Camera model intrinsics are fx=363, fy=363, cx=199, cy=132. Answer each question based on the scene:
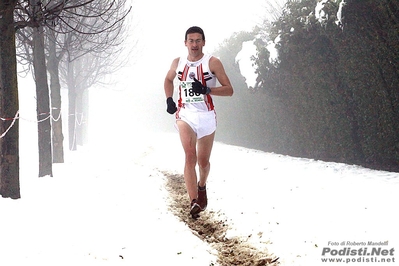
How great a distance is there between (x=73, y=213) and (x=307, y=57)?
675cm

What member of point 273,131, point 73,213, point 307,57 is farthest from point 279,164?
Result: point 73,213

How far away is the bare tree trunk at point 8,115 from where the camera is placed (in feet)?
16.6

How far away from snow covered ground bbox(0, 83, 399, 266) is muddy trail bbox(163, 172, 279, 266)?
0.34 feet

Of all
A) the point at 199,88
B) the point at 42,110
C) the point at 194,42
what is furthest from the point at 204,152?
the point at 42,110

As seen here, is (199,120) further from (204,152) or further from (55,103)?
(55,103)

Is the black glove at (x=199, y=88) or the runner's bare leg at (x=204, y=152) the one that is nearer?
the black glove at (x=199, y=88)

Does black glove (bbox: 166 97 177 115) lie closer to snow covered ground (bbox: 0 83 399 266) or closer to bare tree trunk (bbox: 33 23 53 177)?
snow covered ground (bbox: 0 83 399 266)

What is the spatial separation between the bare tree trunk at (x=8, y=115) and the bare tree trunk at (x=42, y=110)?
8.74ft

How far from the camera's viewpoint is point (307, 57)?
29.2 ft

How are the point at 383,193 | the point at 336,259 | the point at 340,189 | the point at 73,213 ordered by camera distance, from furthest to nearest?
the point at 340,189, the point at 383,193, the point at 73,213, the point at 336,259

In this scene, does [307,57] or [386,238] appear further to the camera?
[307,57]

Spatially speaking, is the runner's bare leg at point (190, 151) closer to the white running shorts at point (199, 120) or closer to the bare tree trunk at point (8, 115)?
the white running shorts at point (199, 120)

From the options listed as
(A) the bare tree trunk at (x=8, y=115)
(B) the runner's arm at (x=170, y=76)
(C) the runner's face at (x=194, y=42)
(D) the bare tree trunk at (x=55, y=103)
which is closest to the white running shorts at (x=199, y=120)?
(B) the runner's arm at (x=170, y=76)

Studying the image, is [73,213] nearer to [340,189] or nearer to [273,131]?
[340,189]
